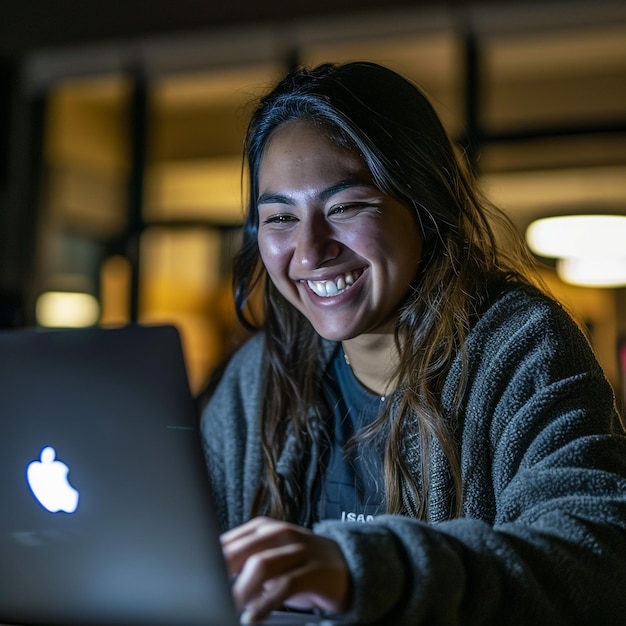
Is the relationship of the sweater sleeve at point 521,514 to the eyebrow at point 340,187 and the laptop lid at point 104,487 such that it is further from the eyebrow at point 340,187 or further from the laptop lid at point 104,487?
the eyebrow at point 340,187

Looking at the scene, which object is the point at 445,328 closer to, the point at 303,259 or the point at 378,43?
the point at 303,259

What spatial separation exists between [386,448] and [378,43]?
3735 millimetres

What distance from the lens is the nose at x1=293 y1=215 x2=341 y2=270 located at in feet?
3.80

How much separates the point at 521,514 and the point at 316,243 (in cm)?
43

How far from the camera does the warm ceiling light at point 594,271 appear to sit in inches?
171

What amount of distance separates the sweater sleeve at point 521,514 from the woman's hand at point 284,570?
1cm

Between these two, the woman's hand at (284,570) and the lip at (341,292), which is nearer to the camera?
the woman's hand at (284,570)

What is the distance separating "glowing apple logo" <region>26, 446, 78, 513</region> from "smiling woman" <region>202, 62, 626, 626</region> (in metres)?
0.21

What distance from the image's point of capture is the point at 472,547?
0.77 metres

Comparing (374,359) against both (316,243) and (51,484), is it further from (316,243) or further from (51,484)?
(51,484)

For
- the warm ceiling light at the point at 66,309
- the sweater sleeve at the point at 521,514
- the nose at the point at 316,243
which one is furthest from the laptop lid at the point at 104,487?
the warm ceiling light at the point at 66,309

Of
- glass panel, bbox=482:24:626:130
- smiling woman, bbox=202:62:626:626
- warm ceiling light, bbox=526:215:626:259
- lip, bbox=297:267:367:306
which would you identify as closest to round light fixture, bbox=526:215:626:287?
warm ceiling light, bbox=526:215:626:259

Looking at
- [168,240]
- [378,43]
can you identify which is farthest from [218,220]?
[378,43]

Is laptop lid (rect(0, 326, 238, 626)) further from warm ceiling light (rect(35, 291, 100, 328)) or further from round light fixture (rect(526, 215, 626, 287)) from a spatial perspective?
warm ceiling light (rect(35, 291, 100, 328))
